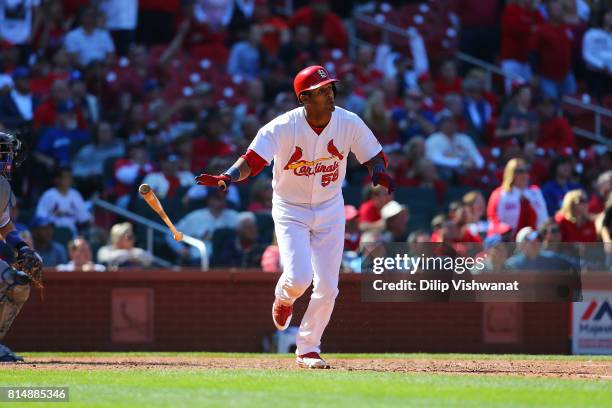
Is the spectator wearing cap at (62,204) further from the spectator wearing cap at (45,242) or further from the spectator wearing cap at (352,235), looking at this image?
the spectator wearing cap at (352,235)

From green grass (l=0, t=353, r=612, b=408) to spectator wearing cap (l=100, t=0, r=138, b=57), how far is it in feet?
29.5

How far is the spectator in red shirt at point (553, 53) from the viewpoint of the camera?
61.0ft

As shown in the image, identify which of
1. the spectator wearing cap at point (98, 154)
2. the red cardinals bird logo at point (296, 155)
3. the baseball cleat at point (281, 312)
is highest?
the spectator wearing cap at point (98, 154)

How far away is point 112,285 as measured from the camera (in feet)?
42.2

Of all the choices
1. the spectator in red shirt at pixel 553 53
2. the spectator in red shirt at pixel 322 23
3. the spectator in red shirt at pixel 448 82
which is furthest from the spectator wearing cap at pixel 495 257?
the spectator in red shirt at pixel 553 53

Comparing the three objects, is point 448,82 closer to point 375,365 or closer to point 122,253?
point 122,253

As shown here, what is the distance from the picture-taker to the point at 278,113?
16078mm

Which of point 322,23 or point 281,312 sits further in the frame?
point 322,23

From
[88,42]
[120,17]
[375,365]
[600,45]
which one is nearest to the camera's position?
[375,365]

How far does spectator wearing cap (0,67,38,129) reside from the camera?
15.6 metres

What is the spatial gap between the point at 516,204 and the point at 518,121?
3.65 m

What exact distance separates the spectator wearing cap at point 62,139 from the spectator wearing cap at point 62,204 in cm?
68

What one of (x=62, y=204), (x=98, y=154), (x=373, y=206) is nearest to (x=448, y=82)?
(x=373, y=206)

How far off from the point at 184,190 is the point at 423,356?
4416 millimetres
